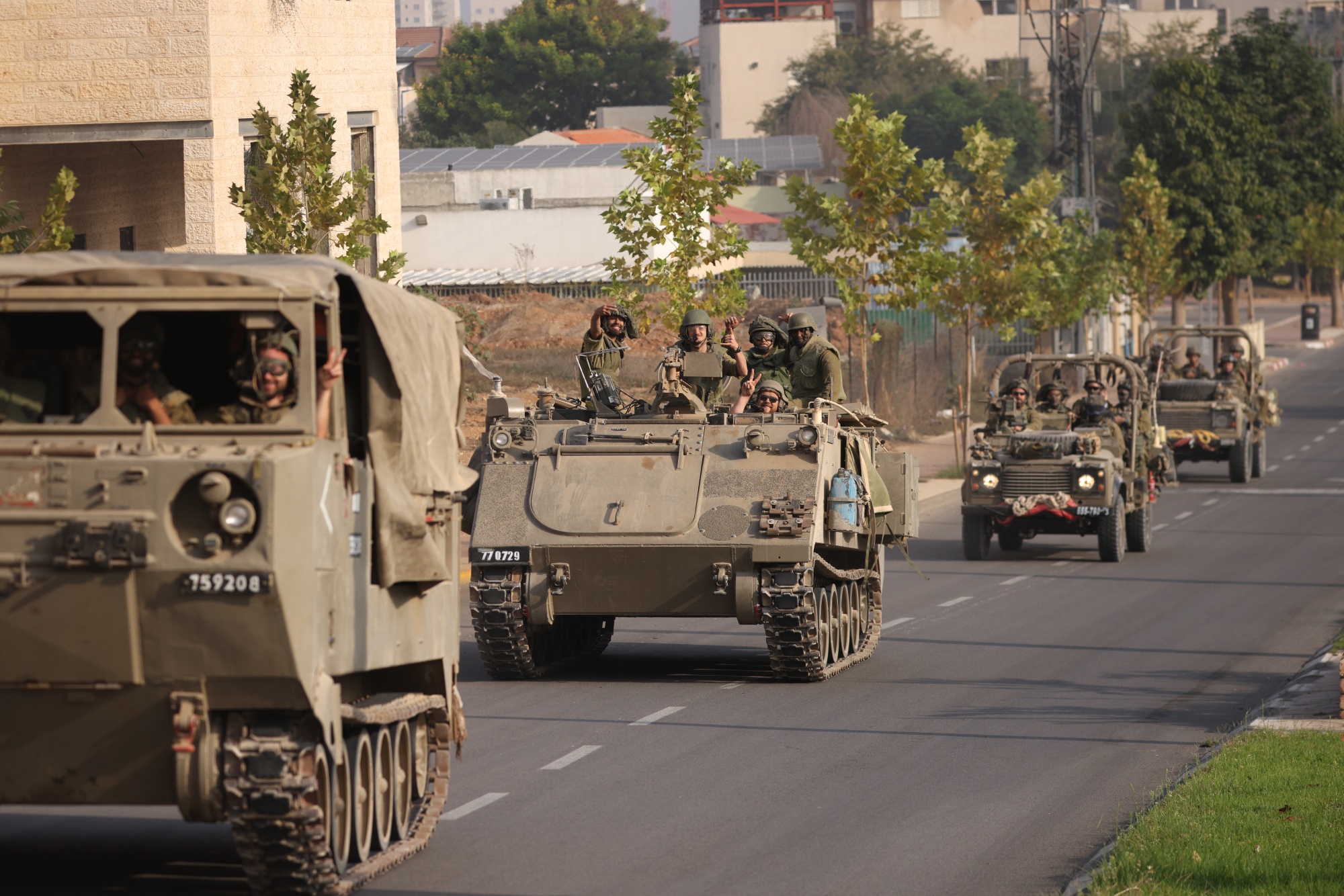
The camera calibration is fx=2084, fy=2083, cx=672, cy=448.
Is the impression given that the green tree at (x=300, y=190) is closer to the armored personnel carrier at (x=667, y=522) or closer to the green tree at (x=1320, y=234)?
the armored personnel carrier at (x=667, y=522)

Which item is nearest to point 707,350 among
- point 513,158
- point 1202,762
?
point 1202,762

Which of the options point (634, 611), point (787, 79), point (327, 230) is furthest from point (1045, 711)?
point (787, 79)

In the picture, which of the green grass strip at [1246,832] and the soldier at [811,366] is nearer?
the green grass strip at [1246,832]

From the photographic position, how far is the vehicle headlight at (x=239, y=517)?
25.1ft

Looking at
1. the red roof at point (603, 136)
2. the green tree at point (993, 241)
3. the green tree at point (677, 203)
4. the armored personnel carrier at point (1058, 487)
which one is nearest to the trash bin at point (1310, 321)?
the red roof at point (603, 136)

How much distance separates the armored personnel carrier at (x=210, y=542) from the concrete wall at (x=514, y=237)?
182 feet

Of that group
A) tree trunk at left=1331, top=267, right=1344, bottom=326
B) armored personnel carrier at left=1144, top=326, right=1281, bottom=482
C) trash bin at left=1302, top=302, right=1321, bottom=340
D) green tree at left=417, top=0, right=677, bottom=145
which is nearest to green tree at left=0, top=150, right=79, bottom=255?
armored personnel carrier at left=1144, top=326, right=1281, bottom=482

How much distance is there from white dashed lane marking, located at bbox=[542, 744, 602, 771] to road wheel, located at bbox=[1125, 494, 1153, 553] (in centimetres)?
1404

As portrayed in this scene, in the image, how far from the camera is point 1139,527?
25.7m

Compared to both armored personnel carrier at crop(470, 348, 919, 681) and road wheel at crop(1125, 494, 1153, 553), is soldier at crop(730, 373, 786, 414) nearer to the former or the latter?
armored personnel carrier at crop(470, 348, 919, 681)

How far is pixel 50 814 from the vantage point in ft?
35.2

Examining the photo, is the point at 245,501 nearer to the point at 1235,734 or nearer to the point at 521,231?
the point at 1235,734

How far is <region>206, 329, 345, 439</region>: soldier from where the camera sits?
27.1 feet

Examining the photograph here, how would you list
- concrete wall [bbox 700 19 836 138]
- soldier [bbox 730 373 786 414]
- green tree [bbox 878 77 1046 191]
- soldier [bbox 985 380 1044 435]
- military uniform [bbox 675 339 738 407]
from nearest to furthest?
soldier [bbox 730 373 786 414], military uniform [bbox 675 339 738 407], soldier [bbox 985 380 1044 435], green tree [bbox 878 77 1046 191], concrete wall [bbox 700 19 836 138]
